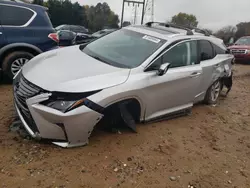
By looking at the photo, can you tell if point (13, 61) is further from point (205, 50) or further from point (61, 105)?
point (205, 50)

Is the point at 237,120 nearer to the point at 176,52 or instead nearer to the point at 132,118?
the point at 176,52

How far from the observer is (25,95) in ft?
11.0

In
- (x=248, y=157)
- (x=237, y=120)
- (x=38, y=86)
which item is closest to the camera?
(x=38, y=86)

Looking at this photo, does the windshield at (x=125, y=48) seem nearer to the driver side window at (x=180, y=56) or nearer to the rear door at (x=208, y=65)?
the driver side window at (x=180, y=56)

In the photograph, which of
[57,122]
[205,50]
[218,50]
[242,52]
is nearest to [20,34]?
[57,122]

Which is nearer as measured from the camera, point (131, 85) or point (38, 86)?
point (38, 86)

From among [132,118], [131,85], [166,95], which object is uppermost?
[131,85]

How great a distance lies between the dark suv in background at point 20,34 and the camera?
5684 millimetres

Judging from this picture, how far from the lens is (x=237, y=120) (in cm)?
541

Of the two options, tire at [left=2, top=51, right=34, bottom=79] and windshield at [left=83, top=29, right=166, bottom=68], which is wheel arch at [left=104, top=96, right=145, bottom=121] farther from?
tire at [left=2, top=51, right=34, bottom=79]

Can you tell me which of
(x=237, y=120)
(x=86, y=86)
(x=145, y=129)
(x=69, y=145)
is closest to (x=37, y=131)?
(x=69, y=145)

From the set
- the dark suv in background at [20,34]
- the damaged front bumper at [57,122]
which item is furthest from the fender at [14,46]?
the damaged front bumper at [57,122]

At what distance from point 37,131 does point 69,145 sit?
427 millimetres

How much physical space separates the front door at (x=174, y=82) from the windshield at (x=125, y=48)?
24 centimetres
